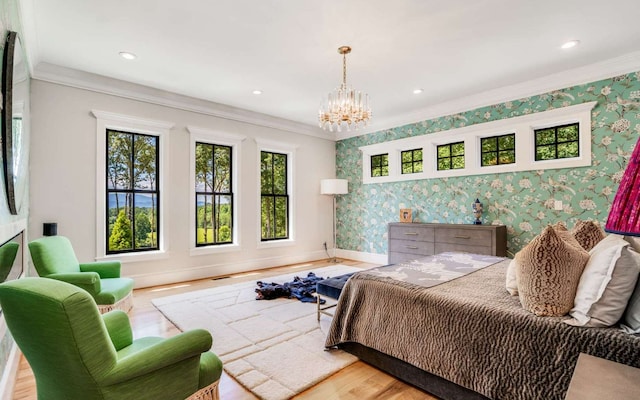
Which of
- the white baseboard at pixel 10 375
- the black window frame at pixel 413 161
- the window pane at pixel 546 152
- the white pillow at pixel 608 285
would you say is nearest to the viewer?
the white pillow at pixel 608 285

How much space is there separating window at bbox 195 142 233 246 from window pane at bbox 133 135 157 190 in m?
0.66

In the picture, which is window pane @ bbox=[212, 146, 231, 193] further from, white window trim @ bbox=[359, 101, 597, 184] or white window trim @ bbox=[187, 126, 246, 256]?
white window trim @ bbox=[359, 101, 597, 184]

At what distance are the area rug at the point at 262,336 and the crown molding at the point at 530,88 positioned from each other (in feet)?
12.8

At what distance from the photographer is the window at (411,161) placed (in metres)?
5.75

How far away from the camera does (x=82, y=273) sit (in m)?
2.78

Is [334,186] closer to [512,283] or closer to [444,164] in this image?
[444,164]

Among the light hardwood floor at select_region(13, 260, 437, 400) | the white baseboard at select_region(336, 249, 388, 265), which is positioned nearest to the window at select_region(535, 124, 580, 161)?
the white baseboard at select_region(336, 249, 388, 265)

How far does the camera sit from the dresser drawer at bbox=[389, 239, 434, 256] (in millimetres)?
4980

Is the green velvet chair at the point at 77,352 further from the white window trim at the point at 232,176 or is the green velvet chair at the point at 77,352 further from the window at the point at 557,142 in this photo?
the window at the point at 557,142

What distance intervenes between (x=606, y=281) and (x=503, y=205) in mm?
3564

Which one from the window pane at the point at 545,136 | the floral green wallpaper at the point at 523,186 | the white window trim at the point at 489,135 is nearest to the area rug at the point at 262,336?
the floral green wallpaper at the point at 523,186

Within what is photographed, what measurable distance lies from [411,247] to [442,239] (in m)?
0.57

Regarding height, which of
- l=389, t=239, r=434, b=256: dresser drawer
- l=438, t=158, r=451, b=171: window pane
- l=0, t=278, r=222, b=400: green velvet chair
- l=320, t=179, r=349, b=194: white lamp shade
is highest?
l=438, t=158, r=451, b=171: window pane

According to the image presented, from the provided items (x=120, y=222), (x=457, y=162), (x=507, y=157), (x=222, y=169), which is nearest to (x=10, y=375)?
(x=120, y=222)
